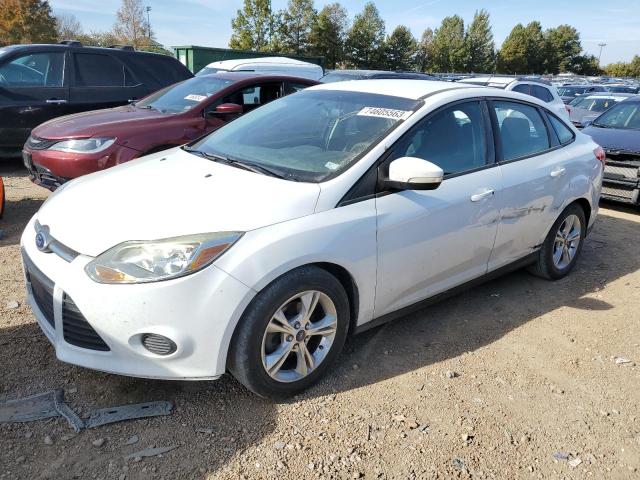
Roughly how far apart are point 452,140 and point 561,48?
101m

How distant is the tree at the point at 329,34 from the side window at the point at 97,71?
45757mm

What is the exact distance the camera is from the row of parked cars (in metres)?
2.34

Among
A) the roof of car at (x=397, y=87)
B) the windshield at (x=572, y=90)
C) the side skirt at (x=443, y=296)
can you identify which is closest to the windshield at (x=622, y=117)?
the side skirt at (x=443, y=296)

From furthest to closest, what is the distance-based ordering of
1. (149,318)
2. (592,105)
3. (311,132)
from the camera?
(592,105)
(311,132)
(149,318)

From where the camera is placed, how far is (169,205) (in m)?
2.59

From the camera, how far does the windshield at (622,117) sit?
797cm

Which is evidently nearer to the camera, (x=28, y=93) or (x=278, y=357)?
(x=278, y=357)

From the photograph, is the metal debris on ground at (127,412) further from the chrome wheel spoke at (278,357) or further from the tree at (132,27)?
the tree at (132,27)

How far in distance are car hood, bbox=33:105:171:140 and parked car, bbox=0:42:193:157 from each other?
77.9 inches

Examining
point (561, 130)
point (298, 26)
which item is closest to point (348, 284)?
point (561, 130)

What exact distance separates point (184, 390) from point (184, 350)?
0.51m

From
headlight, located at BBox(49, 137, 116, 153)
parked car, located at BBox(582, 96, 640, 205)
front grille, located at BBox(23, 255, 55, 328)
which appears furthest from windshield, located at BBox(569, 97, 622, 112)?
front grille, located at BBox(23, 255, 55, 328)

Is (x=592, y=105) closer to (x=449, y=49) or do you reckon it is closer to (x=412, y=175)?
(x=412, y=175)

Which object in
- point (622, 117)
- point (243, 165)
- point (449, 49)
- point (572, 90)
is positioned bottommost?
point (243, 165)
